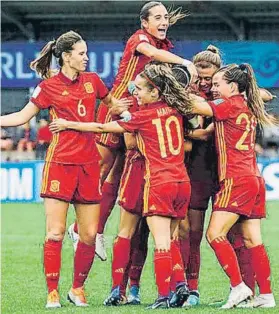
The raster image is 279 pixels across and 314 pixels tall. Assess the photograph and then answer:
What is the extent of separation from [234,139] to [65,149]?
1219 millimetres

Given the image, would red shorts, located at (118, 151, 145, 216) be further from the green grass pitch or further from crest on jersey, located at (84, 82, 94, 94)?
the green grass pitch

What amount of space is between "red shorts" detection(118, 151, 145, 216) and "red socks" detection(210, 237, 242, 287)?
689mm

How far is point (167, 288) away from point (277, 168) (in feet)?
45.5

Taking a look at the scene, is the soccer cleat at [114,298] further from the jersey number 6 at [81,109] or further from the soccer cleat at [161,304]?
the jersey number 6 at [81,109]

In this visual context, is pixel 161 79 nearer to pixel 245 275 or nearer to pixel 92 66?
pixel 245 275

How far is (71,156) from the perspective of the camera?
8.50 m

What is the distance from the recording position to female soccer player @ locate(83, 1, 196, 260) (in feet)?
29.0

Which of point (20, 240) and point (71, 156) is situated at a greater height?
point (71, 156)

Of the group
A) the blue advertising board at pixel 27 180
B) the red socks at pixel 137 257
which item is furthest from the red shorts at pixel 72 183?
the blue advertising board at pixel 27 180

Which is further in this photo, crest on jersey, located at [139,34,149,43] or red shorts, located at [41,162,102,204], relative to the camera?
crest on jersey, located at [139,34,149,43]

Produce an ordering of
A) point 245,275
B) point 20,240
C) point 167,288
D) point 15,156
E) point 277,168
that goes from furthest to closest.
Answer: point 15,156, point 277,168, point 20,240, point 245,275, point 167,288

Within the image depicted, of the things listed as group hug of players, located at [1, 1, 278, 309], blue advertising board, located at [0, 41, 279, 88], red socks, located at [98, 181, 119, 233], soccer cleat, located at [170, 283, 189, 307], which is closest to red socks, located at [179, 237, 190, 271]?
group hug of players, located at [1, 1, 278, 309]

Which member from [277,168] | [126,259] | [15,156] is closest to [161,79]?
[126,259]

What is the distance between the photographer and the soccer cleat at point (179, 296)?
834cm
